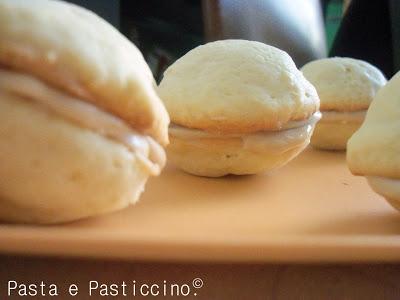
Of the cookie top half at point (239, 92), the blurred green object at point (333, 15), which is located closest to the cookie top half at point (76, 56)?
the cookie top half at point (239, 92)

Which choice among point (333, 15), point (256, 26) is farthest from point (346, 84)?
point (333, 15)

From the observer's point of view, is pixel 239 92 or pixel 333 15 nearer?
pixel 239 92

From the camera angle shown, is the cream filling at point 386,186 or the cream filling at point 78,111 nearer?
the cream filling at point 78,111

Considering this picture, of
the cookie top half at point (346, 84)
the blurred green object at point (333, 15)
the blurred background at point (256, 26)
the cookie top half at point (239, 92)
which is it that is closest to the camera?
the cookie top half at point (239, 92)

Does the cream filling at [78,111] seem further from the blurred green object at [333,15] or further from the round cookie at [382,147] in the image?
the blurred green object at [333,15]

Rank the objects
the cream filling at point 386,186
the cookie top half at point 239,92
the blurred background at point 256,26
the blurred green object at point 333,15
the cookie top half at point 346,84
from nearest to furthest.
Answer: the cream filling at point 386,186
the cookie top half at point 239,92
the cookie top half at point 346,84
the blurred background at point 256,26
the blurred green object at point 333,15

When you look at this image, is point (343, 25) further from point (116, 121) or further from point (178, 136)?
point (116, 121)

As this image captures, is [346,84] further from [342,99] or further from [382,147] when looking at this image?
[382,147]

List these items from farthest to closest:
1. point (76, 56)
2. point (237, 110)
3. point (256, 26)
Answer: point (256, 26) → point (237, 110) → point (76, 56)
